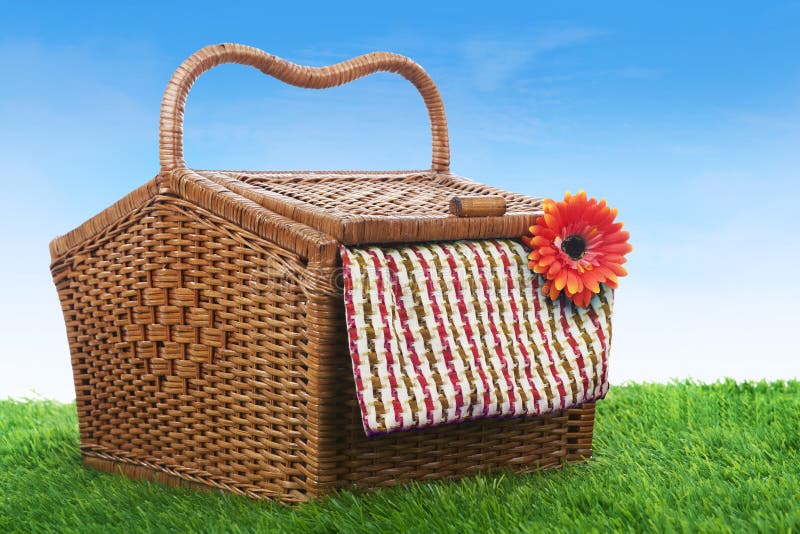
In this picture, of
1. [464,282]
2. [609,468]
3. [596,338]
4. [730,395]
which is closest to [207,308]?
[464,282]

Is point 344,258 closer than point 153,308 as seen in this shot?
Yes

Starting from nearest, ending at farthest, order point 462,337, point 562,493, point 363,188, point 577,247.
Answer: point 562,493, point 462,337, point 577,247, point 363,188

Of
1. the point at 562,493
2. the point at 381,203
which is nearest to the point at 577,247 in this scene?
the point at 381,203

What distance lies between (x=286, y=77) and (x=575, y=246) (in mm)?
1022

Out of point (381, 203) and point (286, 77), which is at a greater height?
point (286, 77)

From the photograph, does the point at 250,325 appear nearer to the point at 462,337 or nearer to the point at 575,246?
the point at 462,337

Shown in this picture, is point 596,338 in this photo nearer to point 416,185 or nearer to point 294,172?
point 416,185

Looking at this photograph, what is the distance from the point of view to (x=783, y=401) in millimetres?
3143

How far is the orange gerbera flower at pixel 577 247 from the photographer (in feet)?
7.54

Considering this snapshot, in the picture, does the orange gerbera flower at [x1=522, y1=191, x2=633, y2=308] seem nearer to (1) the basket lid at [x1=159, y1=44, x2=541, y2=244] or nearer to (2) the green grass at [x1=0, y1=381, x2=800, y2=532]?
(1) the basket lid at [x1=159, y1=44, x2=541, y2=244]

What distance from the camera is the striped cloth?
1989 millimetres

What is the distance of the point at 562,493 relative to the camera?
205 cm

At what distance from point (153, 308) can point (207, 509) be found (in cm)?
62

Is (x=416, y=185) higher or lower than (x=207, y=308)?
higher
